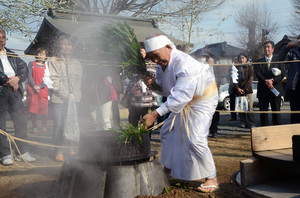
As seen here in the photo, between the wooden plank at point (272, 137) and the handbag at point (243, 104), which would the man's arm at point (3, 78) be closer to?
the wooden plank at point (272, 137)

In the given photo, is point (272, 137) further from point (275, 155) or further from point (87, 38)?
point (87, 38)

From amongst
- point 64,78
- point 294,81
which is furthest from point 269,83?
point 64,78

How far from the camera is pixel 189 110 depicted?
3.49 metres

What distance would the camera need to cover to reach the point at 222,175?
4.25m

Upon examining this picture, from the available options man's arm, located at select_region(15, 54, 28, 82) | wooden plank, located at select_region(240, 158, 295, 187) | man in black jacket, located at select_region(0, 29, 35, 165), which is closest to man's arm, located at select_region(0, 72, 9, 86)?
man in black jacket, located at select_region(0, 29, 35, 165)

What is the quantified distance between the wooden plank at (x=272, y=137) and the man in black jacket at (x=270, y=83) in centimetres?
378

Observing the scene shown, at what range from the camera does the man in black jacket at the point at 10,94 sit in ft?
16.4

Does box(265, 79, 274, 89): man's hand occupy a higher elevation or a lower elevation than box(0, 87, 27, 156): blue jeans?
higher

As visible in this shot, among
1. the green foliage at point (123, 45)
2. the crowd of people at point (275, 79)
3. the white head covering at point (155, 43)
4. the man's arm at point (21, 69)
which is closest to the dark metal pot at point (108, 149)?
the green foliage at point (123, 45)

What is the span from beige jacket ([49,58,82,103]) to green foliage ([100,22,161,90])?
5.66ft

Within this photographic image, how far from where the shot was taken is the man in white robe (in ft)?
10.8

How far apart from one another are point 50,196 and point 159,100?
197 inches

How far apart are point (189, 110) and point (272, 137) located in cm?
98

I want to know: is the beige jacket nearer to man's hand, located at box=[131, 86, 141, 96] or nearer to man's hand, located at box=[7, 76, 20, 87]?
man's hand, located at box=[7, 76, 20, 87]
